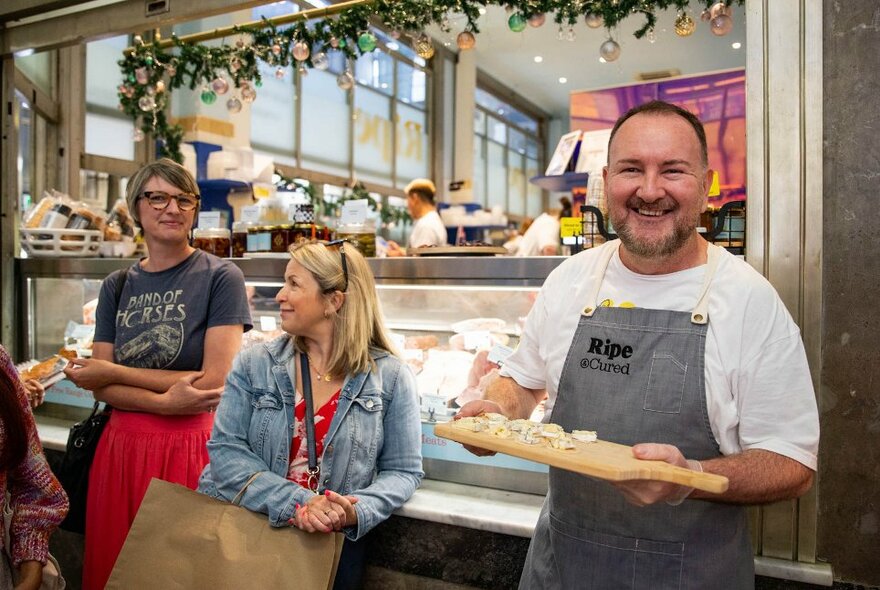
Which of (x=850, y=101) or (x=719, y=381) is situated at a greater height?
(x=850, y=101)

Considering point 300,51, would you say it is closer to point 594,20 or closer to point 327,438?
point 594,20

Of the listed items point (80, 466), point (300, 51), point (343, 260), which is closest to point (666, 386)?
point (343, 260)

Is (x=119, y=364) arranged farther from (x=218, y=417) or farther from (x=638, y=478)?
(x=638, y=478)

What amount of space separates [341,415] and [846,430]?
1.38 meters

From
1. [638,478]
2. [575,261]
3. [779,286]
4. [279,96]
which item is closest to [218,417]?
[575,261]

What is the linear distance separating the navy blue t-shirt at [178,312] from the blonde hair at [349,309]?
1.15 feet

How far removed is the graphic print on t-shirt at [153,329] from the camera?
2.56 metres

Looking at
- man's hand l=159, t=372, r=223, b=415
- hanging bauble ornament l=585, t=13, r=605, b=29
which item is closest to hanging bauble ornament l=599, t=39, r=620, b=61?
hanging bauble ornament l=585, t=13, r=605, b=29

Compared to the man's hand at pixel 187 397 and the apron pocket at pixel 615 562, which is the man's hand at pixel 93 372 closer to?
the man's hand at pixel 187 397

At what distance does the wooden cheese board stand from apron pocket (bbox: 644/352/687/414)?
162 mm

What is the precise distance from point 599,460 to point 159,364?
1.79m

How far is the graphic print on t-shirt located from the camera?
256cm

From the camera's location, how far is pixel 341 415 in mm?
2137

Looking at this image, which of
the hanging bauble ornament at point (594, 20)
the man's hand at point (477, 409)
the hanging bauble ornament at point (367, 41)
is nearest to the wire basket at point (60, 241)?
the hanging bauble ornament at point (367, 41)
